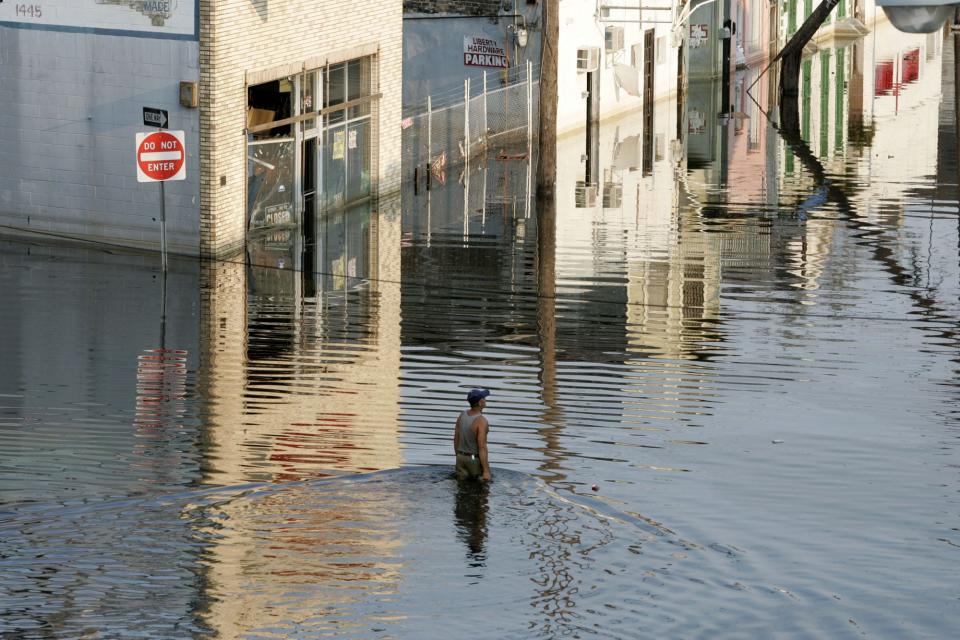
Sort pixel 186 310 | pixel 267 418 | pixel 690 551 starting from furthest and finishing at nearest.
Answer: pixel 186 310, pixel 267 418, pixel 690 551

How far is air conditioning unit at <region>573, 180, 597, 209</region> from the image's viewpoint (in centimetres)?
3397

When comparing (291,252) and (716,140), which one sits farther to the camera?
(716,140)

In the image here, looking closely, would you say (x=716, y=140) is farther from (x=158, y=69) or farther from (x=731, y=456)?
(x=731, y=456)

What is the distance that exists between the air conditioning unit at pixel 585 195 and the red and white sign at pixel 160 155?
448 inches

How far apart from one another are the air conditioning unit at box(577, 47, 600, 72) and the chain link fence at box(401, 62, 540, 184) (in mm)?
2158

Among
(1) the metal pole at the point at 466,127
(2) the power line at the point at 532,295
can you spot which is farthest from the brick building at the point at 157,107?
(1) the metal pole at the point at 466,127

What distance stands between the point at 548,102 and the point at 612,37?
1269 cm

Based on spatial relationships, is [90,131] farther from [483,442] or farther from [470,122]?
[483,442]

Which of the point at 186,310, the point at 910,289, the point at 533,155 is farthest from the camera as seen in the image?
the point at 533,155

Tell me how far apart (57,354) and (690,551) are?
988 cm

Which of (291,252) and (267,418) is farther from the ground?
(291,252)

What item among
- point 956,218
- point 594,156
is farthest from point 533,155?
point 956,218

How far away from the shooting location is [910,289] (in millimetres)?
25797

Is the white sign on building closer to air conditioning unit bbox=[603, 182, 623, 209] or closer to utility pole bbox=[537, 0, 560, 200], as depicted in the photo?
utility pole bbox=[537, 0, 560, 200]
